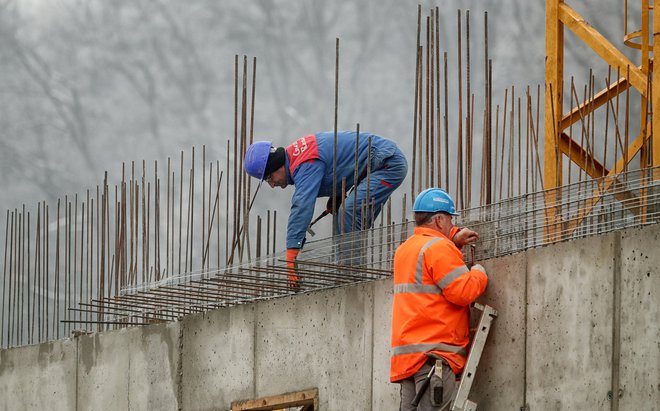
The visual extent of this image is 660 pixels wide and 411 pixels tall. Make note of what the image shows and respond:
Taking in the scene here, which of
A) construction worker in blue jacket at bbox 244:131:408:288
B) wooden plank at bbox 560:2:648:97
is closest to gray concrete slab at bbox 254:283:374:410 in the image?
construction worker in blue jacket at bbox 244:131:408:288

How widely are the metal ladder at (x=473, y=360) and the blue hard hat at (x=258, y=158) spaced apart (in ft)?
9.90

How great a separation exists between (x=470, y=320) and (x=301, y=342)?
2197 millimetres

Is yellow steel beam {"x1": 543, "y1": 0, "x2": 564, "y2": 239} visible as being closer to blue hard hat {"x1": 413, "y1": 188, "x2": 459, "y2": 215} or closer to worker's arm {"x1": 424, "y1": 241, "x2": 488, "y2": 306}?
blue hard hat {"x1": 413, "y1": 188, "x2": 459, "y2": 215}

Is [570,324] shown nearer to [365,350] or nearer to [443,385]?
[443,385]

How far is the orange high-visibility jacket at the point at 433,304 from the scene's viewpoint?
8484mm

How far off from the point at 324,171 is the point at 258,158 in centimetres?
57

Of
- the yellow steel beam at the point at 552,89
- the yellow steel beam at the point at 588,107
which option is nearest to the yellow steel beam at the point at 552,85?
the yellow steel beam at the point at 552,89

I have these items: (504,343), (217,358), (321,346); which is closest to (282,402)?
(321,346)

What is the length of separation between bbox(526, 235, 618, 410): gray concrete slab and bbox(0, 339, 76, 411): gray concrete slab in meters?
6.37

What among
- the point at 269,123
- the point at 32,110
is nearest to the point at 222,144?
the point at 269,123

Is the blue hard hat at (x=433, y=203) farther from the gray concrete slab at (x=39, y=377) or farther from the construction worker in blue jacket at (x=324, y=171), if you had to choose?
the gray concrete slab at (x=39, y=377)

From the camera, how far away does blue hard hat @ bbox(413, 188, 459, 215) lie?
8.84 meters

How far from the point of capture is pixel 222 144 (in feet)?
76.1

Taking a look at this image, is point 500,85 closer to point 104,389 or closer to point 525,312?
point 104,389
